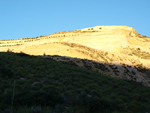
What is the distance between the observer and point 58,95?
12344 millimetres

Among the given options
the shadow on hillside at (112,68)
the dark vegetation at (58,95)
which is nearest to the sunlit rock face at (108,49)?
the shadow on hillside at (112,68)

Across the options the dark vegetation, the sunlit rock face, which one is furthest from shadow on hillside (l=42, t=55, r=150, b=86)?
the dark vegetation

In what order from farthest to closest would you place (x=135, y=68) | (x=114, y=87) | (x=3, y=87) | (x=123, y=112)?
(x=135, y=68)
(x=114, y=87)
(x=3, y=87)
(x=123, y=112)

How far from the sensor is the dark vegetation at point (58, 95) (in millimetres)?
10677

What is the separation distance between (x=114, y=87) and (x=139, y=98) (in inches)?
128

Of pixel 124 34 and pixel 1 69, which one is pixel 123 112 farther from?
pixel 124 34

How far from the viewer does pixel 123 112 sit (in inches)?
421

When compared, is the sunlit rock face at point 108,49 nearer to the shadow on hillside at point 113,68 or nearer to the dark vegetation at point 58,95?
the shadow on hillside at point 113,68

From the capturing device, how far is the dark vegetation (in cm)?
1068

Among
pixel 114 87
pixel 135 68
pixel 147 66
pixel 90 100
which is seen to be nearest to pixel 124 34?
pixel 147 66

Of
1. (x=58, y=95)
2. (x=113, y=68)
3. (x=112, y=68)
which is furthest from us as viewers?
(x=113, y=68)

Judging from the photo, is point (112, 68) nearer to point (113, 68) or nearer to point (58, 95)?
point (113, 68)

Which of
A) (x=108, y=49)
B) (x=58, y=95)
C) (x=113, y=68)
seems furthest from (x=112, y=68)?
(x=58, y=95)

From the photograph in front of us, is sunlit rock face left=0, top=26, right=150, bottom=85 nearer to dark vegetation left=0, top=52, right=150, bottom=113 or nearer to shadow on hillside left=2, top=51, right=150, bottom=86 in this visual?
shadow on hillside left=2, top=51, right=150, bottom=86
